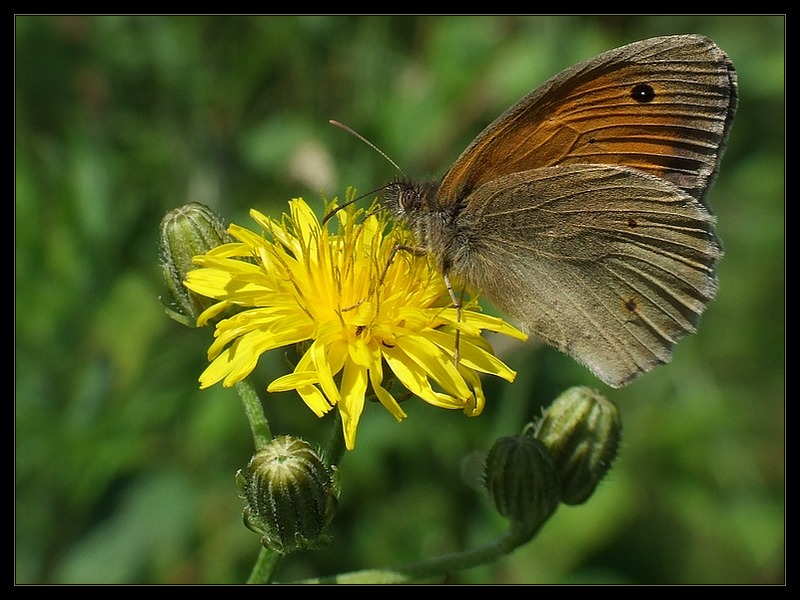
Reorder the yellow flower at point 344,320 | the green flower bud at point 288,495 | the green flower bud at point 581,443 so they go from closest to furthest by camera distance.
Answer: the green flower bud at point 288,495, the yellow flower at point 344,320, the green flower bud at point 581,443

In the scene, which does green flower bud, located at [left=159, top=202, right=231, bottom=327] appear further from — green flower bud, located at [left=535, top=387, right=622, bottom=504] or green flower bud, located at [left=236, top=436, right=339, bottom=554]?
green flower bud, located at [left=535, top=387, right=622, bottom=504]

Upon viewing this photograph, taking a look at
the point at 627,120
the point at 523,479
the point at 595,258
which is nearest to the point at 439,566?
the point at 523,479

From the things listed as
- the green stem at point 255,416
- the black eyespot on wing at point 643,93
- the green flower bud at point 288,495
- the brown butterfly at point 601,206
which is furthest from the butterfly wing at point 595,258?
the green flower bud at point 288,495

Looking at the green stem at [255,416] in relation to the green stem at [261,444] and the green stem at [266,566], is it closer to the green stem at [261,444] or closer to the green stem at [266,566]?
the green stem at [261,444]

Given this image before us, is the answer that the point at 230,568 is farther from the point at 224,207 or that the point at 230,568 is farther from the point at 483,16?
the point at 483,16

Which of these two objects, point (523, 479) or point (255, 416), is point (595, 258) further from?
point (255, 416)
